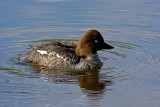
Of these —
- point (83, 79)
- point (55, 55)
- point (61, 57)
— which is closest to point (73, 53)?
point (61, 57)

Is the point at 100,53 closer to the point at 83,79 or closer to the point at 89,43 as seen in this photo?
the point at 89,43

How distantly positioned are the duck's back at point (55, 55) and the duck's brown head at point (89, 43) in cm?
28

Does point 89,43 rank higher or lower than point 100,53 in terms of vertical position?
higher

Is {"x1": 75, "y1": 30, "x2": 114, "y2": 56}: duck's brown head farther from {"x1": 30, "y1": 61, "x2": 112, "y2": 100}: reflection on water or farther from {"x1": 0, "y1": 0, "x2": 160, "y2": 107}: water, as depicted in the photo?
{"x1": 30, "y1": 61, "x2": 112, "y2": 100}: reflection on water

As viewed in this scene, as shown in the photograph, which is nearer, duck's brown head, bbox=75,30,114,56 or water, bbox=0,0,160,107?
water, bbox=0,0,160,107

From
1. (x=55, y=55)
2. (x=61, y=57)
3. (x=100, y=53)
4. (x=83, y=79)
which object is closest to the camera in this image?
(x=83, y=79)

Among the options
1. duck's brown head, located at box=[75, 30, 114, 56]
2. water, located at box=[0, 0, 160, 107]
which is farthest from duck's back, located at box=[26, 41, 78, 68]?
water, located at box=[0, 0, 160, 107]

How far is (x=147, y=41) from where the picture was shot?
13281mm

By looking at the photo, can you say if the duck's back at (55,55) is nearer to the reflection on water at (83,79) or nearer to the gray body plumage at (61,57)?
the gray body plumage at (61,57)

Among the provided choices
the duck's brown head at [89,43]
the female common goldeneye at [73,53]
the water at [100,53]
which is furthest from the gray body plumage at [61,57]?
the water at [100,53]

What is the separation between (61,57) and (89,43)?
1.03 meters

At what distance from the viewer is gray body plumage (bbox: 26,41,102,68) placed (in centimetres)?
1130

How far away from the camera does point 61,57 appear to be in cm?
1136

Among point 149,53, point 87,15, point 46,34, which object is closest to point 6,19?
A: point 46,34
